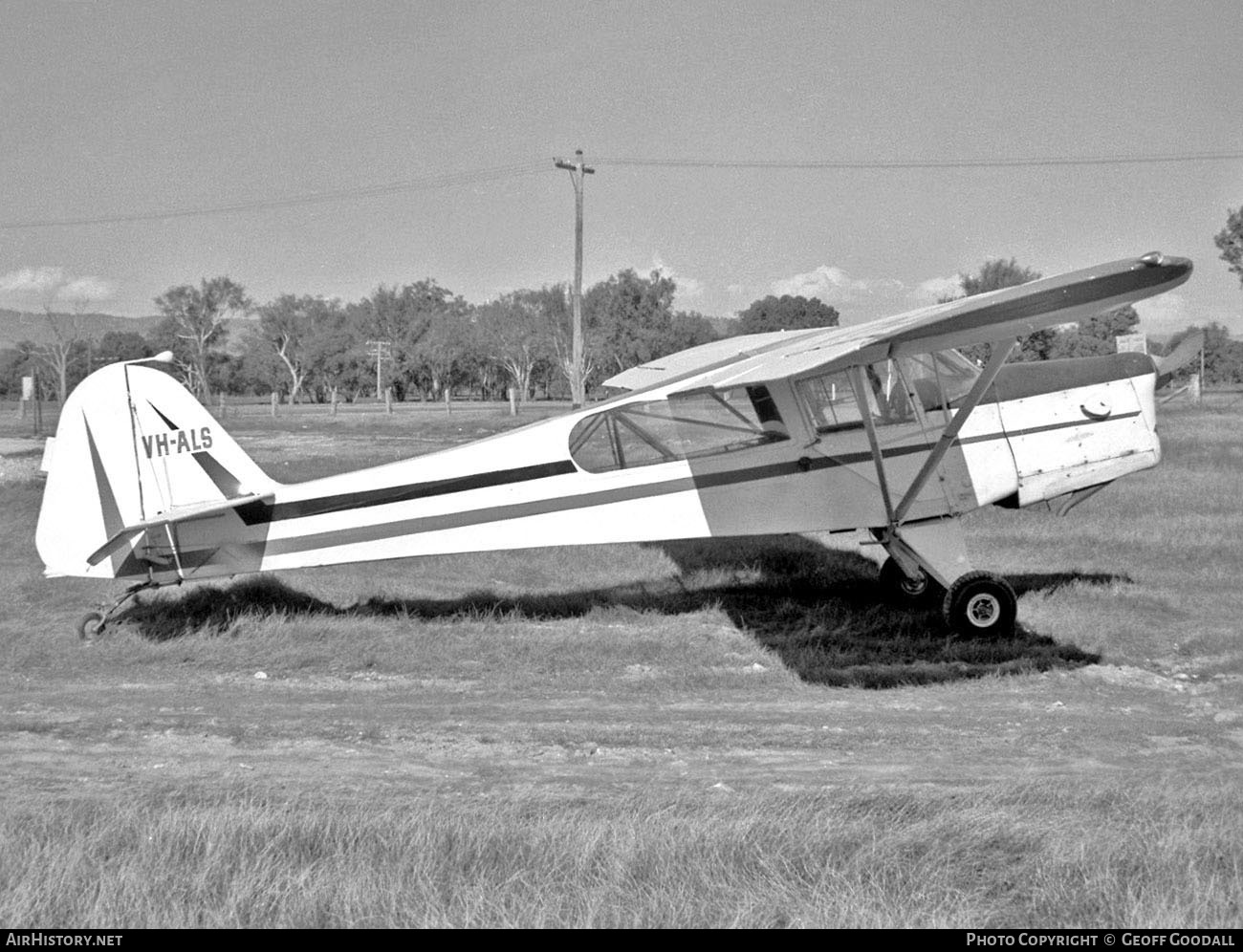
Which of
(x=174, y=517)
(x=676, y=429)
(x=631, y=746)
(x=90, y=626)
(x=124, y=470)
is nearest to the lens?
(x=631, y=746)

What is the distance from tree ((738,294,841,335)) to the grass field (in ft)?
239

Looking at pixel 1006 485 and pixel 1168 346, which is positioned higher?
pixel 1168 346

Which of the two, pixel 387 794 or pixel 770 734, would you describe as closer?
pixel 387 794

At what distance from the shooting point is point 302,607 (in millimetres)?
8570

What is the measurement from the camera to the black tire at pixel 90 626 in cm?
768

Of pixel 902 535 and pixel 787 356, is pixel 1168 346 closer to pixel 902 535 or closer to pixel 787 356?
pixel 902 535

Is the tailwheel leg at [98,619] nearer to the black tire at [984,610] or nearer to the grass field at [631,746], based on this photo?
the grass field at [631,746]

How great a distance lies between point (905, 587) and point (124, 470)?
621 cm

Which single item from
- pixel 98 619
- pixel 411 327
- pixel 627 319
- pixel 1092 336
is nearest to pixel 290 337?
pixel 411 327

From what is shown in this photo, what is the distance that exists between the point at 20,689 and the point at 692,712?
423cm

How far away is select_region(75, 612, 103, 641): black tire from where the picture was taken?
7.68 m

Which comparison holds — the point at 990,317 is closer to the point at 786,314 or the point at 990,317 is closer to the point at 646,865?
the point at 646,865

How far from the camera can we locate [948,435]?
25.5 feet
